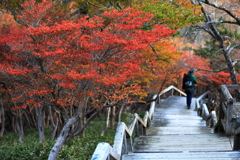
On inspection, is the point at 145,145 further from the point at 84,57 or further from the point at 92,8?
the point at 92,8

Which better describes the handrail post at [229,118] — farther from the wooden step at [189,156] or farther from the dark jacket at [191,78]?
the dark jacket at [191,78]

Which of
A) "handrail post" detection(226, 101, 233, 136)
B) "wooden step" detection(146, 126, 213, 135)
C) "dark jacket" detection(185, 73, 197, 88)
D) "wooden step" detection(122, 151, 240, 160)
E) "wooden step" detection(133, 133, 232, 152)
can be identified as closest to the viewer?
"wooden step" detection(122, 151, 240, 160)

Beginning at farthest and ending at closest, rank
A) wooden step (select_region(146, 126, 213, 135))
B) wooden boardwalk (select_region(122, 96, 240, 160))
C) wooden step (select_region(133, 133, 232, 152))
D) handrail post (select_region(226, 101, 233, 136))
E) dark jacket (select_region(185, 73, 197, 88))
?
1. dark jacket (select_region(185, 73, 197, 88))
2. wooden step (select_region(146, 126, 213, 135))
3. handrail post (select_region(226, 101, 233, 136))
4. wooden step (select_region(133, 133, 232, 152))
5. wooden boardwalk (select_region(122, 96, 240, 160))

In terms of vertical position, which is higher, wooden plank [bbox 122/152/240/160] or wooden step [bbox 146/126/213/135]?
wooden plank [bbox 122/152/240/160]

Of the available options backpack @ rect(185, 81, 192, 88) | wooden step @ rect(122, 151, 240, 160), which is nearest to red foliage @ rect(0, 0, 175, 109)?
backpack @ rect(185, 81, 192, 88)

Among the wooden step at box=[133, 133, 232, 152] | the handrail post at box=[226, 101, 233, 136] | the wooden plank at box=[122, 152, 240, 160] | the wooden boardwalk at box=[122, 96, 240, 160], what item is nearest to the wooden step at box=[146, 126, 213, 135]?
the wooden boardwalk at box=[122, 96, 240, 160]

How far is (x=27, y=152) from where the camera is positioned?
8.48 metres

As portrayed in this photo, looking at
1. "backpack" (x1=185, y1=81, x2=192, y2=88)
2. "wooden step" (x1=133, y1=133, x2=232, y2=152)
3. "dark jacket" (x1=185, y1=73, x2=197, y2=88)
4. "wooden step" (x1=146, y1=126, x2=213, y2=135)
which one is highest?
"dark jacket" (x1=185, y1=73, x2=197, y2=88)

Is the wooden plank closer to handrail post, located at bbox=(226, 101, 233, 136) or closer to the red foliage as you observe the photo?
handrail post, located at bbox=(226, 101, 233, 136)

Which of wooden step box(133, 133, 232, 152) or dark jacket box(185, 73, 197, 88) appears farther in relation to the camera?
dark jacket box(185, 73, 197, 88)

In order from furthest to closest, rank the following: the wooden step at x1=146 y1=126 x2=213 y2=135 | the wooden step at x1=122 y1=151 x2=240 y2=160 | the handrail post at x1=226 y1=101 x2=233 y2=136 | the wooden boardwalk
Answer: the wooden step at x1=146 y1=126 x2=213 y2=135, the handrail post at x1=226 y1=101 x2=233 y2=136, the wooden boardwalk, the wooden step at x1=122 y1=151 x2=240 y2=160

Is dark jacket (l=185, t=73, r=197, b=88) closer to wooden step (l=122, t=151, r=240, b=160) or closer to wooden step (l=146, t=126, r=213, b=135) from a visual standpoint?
wooden step (l=146, t=126, r=213, b=135)

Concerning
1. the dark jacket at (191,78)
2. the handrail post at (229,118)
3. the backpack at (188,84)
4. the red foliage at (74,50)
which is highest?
the red foliage at (74,50)

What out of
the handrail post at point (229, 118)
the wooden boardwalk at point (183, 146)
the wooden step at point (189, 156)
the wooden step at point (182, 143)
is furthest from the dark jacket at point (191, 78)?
the wooden step at point (189, 156)
